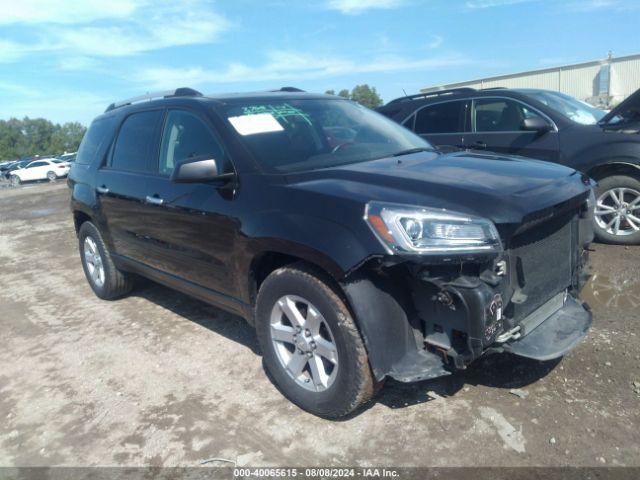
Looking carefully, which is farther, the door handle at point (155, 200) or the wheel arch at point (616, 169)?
the wheel arch at point (616, 169)

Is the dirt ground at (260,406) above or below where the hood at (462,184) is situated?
below

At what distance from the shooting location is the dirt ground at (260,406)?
106 inches

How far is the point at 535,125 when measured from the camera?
19.2 ft

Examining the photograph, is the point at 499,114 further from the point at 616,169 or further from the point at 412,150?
the point at 412,150

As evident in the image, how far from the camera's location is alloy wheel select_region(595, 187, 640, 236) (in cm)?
554

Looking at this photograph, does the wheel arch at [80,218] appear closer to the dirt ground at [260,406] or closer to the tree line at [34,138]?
the dirt ground at [260,406]

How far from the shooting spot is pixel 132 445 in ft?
9.70

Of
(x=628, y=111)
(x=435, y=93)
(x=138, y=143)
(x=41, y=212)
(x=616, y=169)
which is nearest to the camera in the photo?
(x=138, y=143)

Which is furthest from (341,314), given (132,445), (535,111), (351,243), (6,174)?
(6,174)

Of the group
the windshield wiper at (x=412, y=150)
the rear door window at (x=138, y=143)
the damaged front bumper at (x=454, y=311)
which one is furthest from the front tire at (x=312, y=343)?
the rear door window at (x=138, y=143)

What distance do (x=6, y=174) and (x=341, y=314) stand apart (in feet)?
143

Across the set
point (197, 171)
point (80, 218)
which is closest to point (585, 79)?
point (80, 218)

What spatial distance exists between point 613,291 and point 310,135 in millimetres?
2895

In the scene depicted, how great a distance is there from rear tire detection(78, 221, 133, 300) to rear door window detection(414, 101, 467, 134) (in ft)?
13.3
